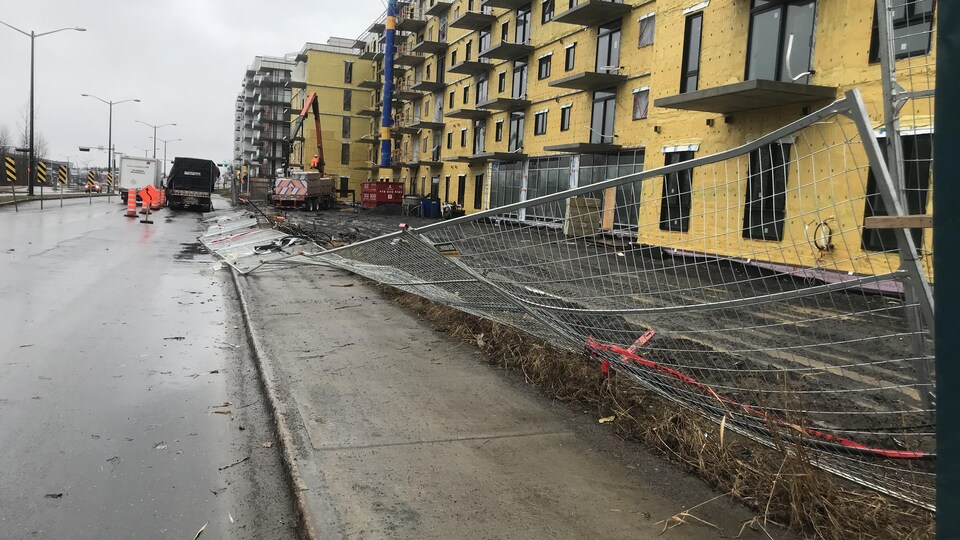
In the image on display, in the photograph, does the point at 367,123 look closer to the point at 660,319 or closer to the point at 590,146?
the point at 590,146

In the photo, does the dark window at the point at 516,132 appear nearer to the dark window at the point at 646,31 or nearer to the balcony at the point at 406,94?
the dark window at the point at 646,31

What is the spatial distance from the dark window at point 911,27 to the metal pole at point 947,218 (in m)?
2.33

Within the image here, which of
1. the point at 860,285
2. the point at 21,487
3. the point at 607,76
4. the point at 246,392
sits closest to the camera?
the point at 860,285

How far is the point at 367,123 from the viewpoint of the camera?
70250 mm

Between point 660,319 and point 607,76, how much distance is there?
2238cm

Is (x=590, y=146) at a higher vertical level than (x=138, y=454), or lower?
higher

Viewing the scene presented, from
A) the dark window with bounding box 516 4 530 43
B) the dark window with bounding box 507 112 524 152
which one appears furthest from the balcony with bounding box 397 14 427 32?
the dark window with bounding box 507 112 524 152

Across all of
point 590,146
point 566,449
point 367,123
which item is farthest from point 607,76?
point 367,123

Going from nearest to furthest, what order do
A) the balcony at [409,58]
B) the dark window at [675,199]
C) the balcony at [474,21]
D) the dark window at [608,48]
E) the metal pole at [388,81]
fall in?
the dark window at [675,199] → the dark window at [608,48] → the balcony at [474,21] → the balcony at [409,58] → the metal pole at [388,81]

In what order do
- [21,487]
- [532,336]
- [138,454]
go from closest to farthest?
1. [21,487]
2. [138,454]
3. [532,336]

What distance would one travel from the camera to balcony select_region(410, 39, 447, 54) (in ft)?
155

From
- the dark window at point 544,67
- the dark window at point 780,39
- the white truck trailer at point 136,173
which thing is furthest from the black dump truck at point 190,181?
the dark window at point 780,39

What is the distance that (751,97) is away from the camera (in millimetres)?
14297

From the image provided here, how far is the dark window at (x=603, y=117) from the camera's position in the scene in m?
26.1
